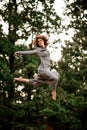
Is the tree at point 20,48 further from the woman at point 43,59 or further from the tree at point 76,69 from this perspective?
the woman at point 43,59

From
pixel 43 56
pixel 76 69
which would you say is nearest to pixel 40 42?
pixel 43 56

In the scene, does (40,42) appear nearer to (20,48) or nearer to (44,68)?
(44,68)

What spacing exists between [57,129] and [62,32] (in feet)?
36.3

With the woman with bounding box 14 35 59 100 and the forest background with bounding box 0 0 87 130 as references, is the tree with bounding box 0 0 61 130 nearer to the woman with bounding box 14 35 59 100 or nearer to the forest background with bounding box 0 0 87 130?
the forest background with bounding box 0 0 87 130

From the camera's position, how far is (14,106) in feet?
77.8

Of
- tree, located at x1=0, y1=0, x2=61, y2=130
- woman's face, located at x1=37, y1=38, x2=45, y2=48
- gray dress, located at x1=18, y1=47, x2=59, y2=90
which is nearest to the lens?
woman's face, located at x1=37, y1=38, x2=45, y2=48

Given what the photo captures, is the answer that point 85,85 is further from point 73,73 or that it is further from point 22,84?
point 22,84

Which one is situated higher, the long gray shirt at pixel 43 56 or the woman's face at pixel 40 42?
the woman's face at pixel 40 42

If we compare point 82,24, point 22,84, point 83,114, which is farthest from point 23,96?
point 82,24

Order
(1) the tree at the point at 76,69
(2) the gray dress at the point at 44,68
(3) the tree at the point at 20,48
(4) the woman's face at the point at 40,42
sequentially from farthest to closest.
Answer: (1) the tree at the point at 76,69
(3) the tree at the point at 20,48
(2) the gray dress at the point at 44,68
(4) the woman's face at the point at 40,42

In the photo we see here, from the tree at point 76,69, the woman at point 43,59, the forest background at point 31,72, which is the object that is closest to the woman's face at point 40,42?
the woman at point 43,59

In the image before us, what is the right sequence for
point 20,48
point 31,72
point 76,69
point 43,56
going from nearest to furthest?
point 43,56 < point 20,48 < point 31,72 < point 76,69

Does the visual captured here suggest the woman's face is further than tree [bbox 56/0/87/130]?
No

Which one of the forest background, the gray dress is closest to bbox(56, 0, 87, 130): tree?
the forest background
